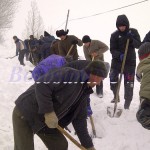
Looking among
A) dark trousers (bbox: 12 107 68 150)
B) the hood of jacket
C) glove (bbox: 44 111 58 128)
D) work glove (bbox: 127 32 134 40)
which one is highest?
the hood of jacket

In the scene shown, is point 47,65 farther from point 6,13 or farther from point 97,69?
point 6,13

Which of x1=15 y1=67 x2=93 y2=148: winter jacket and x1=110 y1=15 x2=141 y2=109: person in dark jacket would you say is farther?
x1=110 y1=15 x2=141 y2=109: person in dark jacket

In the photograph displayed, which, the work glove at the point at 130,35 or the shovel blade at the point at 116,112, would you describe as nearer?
the shovel blade at the point at 116,112

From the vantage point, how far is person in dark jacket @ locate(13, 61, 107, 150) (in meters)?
3.19

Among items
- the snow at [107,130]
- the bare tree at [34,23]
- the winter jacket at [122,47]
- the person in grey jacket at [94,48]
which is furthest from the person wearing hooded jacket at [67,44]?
the bare tree at [34,23]

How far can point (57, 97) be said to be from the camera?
3320mm

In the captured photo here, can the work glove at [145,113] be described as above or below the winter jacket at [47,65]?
below

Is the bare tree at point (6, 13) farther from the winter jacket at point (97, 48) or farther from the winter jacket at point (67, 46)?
the winter jacket at point (97, 48)

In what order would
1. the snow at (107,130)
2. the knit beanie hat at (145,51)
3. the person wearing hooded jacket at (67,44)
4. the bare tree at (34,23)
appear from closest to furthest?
1. the knit beanie hat at (145,51)
2. the snow at (107,130)
3. the person wearing hooded jacket at (67,44)
4. the bare tree at (34,23)

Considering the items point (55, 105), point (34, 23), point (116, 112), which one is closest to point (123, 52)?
point (116, 112)

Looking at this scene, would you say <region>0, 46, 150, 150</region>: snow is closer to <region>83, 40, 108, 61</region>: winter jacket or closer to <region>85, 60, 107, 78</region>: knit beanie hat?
<region>83, 40, 108, 61</region>: winter jacket

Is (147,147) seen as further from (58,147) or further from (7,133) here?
(7,133)

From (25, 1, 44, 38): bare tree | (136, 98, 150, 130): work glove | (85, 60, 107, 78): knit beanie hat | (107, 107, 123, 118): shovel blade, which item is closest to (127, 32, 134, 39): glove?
(107, 107, 123, 118): shovel blade

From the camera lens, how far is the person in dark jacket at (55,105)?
319 cm
